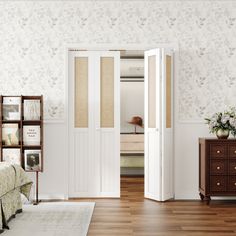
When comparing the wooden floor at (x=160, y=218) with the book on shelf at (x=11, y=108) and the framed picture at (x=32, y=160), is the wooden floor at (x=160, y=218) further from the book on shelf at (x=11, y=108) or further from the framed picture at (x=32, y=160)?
the book on shelf at (x=11, y=108)

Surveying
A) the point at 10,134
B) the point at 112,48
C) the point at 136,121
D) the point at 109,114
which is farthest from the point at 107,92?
the point at 136,121

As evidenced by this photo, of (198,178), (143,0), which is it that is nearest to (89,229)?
(198,178)

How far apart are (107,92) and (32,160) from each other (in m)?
1.40

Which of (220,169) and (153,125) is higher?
(153,125)

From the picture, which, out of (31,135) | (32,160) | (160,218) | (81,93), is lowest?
(160,218)

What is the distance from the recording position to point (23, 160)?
6.47m

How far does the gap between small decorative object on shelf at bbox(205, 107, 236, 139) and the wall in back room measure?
37 centimetres

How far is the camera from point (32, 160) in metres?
6.46

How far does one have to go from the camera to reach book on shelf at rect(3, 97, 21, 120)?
6.44 meters

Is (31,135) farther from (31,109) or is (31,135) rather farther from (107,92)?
(107,92)

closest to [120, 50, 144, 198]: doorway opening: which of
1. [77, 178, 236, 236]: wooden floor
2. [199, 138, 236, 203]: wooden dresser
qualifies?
[77, 178, 236, 236]: wooden floor

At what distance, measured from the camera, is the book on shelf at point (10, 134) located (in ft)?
21.2

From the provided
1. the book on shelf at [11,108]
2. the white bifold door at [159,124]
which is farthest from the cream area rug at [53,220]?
the book on shelf at [11,108]

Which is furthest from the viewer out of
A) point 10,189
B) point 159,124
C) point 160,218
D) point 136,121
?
point 136,121
